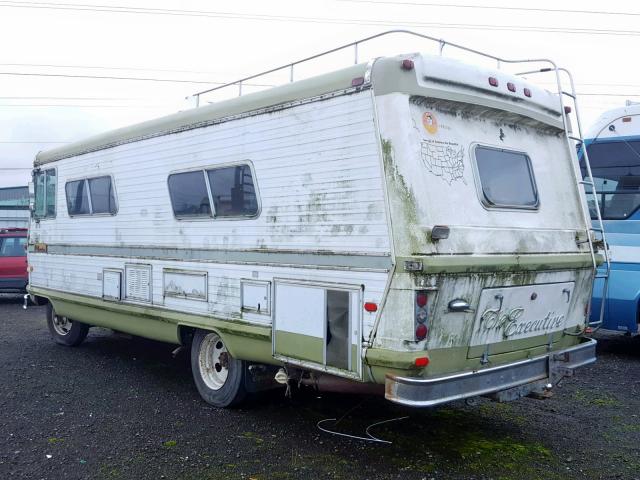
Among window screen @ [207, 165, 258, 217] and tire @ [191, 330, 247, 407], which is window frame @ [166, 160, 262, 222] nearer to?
window screen @ [207, 165, 258, 217]

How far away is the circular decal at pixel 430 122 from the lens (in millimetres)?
4754

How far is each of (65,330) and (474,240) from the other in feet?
22.5

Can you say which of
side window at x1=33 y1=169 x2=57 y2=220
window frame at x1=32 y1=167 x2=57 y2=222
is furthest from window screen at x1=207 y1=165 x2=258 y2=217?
side window at x1=33 y1=169 x2=57 y2=220

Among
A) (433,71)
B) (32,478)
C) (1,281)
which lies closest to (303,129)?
(433,71)

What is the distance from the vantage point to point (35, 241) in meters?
9.51

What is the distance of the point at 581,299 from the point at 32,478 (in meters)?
4.64

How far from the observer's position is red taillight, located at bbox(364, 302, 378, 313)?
15.2 feet

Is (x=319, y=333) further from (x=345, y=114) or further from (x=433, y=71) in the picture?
(x=433, y=71)

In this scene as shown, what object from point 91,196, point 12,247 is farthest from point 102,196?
point 12,247

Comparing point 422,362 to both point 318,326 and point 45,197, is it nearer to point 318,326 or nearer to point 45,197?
point 318,326

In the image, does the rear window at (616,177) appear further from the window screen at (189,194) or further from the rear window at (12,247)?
the rear window at (12,247)

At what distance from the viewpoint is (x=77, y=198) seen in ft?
27.5

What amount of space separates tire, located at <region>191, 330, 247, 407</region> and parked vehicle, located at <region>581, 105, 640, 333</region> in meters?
4.97

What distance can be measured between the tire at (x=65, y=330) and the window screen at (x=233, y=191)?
406cm
